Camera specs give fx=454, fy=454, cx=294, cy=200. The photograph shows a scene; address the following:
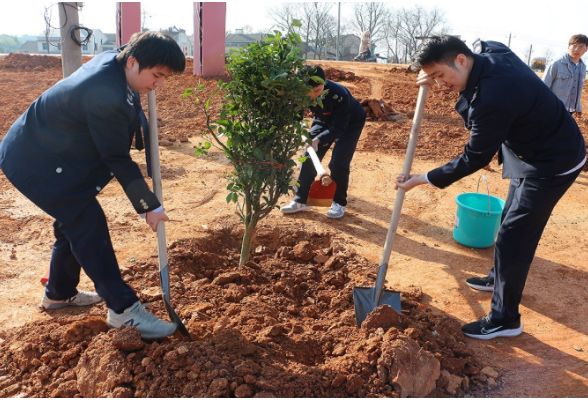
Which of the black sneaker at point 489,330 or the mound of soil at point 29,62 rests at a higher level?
the mound of soil at point 29,62

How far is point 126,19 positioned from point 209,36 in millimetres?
2496

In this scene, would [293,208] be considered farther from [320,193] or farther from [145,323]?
[145,323]

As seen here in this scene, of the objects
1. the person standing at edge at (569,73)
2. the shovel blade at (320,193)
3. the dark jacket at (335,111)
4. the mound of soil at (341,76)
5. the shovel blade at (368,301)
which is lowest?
the shovel blade at (368,301)

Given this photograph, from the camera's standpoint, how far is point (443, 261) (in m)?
4.29

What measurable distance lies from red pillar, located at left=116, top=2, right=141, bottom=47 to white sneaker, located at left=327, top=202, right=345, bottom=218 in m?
10.3

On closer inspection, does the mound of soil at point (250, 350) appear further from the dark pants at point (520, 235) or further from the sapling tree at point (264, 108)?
the sapling tree at point (264, 108)

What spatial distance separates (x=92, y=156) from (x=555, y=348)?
3172 mm

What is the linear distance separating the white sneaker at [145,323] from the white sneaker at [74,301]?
65 centimetres

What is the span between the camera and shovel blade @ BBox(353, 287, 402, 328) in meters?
3.13

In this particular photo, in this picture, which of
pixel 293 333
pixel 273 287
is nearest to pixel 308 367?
pixel 293 333

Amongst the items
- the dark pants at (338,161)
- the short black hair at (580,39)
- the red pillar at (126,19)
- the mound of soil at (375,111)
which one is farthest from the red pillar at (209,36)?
the short black hair at (580,39)

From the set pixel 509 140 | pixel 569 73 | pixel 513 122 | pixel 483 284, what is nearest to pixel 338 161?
pixel 483 284

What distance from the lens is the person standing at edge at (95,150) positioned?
2.34 metres

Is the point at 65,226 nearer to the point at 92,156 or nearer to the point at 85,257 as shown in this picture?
the point at 85,257
